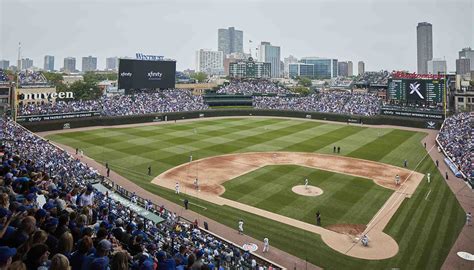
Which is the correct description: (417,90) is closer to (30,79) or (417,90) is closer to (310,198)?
(310,198)

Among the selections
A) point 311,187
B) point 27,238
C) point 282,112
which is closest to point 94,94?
point 282,112

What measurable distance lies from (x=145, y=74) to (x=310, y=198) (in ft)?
188

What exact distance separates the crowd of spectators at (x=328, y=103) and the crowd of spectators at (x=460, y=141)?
18.6 metres

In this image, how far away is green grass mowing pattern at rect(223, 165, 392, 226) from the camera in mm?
26172

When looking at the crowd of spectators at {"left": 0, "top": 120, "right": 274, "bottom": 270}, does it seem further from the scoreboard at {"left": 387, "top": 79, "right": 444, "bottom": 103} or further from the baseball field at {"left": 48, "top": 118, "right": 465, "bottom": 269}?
the scoreboard at {"left": 387, "top": 79, "right": 444, "bottom": 103}

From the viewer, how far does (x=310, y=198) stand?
2914cm

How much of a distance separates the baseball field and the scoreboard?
8.64 metres

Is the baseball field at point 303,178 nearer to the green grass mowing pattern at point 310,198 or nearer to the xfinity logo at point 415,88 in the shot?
the green grass mowing pattern at point 310,198

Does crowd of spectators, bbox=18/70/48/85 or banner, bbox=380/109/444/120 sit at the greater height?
crowd of spectators, bbox=18/70/48/85

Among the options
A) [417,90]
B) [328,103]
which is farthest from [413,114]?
[328,103]

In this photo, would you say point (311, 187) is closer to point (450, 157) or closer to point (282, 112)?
point (450, 157)

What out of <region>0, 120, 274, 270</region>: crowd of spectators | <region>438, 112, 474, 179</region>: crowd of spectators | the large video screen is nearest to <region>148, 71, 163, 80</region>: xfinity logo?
the large video screen

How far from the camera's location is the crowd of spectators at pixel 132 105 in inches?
2450

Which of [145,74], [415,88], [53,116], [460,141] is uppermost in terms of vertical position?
[145,74]
